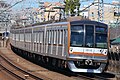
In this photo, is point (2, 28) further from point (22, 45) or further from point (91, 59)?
point (91, 59)

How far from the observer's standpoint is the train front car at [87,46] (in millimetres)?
15430

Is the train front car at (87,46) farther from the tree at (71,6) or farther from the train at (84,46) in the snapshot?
the tree at (71,6)

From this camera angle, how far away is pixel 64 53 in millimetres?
16062

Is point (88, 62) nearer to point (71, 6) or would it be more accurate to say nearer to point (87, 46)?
point (87, 46)

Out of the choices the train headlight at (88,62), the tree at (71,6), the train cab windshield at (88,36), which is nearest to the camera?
the train headlight at (88,62)

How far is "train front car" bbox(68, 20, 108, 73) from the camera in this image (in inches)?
607

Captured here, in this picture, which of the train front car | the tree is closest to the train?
the train front car

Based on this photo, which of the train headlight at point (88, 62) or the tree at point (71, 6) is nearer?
the train headlight at point (88, 62)

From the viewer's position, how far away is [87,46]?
15.5 meters

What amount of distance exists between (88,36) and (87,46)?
Answer: 474 millimetres

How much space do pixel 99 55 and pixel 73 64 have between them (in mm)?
1260

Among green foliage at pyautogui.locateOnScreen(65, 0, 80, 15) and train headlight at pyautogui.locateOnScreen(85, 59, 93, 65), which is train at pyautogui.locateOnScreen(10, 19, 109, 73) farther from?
green foliage at pyautogui.locateOnScreen(65, 0, 80, 15)

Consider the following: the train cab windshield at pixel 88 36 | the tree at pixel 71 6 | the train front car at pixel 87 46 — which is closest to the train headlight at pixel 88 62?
the train front car at pixel 87 46

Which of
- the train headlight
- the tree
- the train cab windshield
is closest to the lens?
the train headlight
